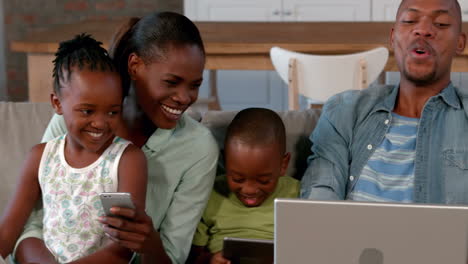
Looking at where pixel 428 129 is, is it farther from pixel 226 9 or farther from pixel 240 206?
pixel 226 9

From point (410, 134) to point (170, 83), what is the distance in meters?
0.63

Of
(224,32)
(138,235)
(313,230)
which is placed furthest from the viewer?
(224,32)

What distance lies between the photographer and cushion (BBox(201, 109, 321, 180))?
72.9 inches

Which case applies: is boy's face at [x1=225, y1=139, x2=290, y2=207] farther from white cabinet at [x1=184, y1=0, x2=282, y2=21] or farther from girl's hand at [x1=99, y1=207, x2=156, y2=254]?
white cabinet at [x1=184, y1=0, x2=282, y2=21]

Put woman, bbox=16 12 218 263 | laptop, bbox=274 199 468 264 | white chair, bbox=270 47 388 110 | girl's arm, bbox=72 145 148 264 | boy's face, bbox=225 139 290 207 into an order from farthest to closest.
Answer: white chair, bbox=270 47 388 110, boy's face, bbox=225 139 290 207, woman, bbox=16 12 218 263, girl's arm, bbox=72 145 148 264, laptop, bbox=274 199 468 264

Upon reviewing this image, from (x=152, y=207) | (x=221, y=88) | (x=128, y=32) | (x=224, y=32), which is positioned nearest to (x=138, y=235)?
(x=152, y=207)

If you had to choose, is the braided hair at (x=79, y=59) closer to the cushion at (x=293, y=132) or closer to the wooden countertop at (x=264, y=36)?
the cushion at (x=293, y=132)

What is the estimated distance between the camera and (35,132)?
6.27 feet

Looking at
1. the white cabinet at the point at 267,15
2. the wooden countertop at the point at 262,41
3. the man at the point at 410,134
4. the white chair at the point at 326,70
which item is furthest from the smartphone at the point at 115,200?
the white cabinet at the point at 267,15

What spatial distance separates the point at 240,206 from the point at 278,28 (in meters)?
2.04

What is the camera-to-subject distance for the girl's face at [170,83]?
1.52 meters

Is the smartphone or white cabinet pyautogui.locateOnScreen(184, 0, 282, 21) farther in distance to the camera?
white cabinet pyautogui.locateOnScreen(184, 0, 282, 21)

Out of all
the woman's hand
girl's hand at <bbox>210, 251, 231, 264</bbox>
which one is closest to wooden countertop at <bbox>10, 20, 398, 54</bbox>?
girl's hand at <bbox>210, 251, 231, 264</bbox>

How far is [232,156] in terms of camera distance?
165 cm
